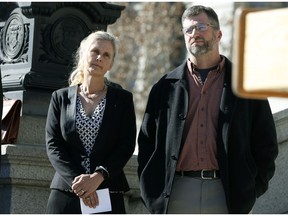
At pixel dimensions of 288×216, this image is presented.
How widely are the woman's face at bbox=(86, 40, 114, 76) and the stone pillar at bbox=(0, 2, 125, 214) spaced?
1.49 m

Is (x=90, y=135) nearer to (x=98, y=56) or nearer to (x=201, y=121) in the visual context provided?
(x=98, y=56)

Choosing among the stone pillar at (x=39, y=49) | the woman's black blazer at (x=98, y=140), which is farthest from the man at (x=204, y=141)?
the stone pillar at (x=39, y=49)

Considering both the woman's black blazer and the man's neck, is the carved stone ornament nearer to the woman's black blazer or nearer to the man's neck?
the woman's black blazer

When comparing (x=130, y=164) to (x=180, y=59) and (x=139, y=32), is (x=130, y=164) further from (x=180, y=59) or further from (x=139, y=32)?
(x=180, y=59)

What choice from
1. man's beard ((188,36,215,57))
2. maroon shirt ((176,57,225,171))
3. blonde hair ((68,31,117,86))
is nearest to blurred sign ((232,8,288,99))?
maroon shirt ((176,57,225,171))

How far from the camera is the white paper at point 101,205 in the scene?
527cm

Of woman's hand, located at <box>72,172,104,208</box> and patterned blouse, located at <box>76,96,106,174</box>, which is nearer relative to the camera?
woman's hand, located at <box>72,172,104,208</box>

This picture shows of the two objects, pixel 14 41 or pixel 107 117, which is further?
pixel 14 41

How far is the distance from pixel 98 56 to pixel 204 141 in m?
0.97

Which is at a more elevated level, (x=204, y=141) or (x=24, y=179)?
(x=204, y=141)

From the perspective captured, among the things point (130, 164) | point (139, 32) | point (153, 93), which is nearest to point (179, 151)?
point (153, 93)

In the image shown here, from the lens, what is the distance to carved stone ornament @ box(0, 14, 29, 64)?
7.45 meters

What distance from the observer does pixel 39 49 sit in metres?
7.38

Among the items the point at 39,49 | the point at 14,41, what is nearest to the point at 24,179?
the point at 39,49
